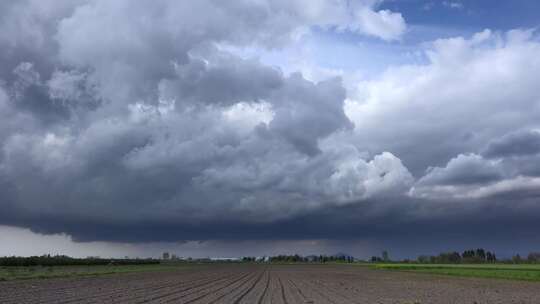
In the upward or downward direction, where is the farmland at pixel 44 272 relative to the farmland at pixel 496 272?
upward

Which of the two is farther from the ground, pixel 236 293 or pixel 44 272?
pixel 44 272

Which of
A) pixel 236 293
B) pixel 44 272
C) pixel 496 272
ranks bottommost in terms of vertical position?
pixel 496 272

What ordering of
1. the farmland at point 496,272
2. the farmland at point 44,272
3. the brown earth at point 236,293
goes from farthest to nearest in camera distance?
the farmland at point 496,272, the farmland at point 44,272, the brown earth at point 236,293

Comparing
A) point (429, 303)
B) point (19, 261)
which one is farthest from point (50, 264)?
point (429, 303)

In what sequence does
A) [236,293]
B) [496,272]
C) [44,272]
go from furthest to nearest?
[496,272]
[44,272]
[236,293]

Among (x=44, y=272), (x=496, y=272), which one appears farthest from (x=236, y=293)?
(x=496, y=272)

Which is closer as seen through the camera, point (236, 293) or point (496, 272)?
point (236, 293)

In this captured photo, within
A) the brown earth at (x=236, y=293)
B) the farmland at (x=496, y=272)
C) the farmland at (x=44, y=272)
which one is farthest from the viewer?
the farmland at (x=496, y=272)

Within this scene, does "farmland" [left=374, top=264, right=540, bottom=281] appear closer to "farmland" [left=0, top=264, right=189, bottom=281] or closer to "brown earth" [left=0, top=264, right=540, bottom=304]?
"brown earth" [left=0, top=264, right=540, bottom=304]

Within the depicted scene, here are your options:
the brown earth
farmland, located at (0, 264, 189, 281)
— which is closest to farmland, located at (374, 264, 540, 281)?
the brown earth

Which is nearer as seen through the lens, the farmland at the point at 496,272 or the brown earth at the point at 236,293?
the brown earth at the point at 236,293

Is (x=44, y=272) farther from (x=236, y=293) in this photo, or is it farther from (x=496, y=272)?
(x=496, y=272)

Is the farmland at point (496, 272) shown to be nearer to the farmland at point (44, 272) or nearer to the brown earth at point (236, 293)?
the brown earth at point (236, 293)

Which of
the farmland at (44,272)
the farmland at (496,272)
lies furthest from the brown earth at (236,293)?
the farmland at (496,272)
